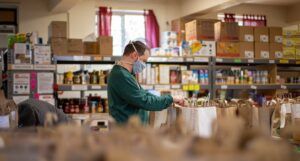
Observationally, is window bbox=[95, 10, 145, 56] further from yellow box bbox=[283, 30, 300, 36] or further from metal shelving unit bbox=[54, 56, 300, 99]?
yellow box bbox=[283, 30, 300, 36]

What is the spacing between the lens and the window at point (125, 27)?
29.5 ft

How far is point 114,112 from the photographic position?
11.2 ft

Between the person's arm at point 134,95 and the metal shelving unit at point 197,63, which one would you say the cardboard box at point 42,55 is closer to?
the metal shelving unit at point 197,63

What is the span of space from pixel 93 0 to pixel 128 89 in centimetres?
556

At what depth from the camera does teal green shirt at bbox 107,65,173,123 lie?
3.29m

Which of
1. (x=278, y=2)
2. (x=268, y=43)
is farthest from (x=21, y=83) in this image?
(x=278, y=2)

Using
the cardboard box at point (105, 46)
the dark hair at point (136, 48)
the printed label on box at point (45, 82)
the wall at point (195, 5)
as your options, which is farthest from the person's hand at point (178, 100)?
the wall at point (195, 5)

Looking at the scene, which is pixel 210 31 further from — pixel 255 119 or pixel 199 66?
pixel 255 119

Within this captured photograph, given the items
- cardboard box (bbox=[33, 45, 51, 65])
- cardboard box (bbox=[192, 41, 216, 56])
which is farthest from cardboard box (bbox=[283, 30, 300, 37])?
cardboard box (bbox=[33, 45, 51, 65])

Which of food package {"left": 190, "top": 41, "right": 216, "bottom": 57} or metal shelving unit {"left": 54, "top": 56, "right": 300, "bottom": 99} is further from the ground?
food package {"left": 190, "top": 41, "right": 216, "bottom": 57}

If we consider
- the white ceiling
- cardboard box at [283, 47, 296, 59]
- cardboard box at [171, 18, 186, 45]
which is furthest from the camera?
the white ceiling

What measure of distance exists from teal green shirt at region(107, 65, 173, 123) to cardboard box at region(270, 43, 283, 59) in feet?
14.7

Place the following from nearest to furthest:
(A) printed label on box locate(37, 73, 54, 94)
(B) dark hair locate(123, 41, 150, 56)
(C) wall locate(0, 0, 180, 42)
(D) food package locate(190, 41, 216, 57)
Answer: (B) dark hair locate(123, 41, 150, 56)
(A) printed label on box locate(37, 73, 54, 94)
(D) food package locate(190, 41, 216, 57)
(C) wall locate(0, 0, 180, 42)

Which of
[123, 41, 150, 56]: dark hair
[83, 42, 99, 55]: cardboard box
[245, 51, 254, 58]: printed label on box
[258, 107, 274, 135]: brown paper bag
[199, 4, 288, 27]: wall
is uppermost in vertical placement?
[199, 4, 288, 27]: wall
